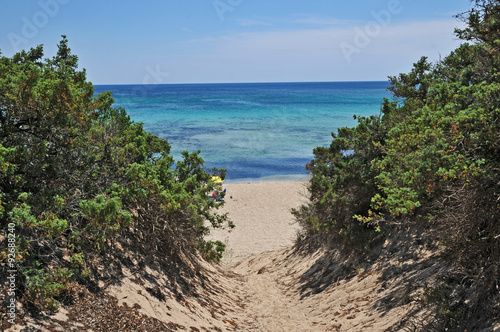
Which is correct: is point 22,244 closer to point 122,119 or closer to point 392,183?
point 122,119

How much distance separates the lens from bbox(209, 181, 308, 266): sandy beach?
20.7 metres

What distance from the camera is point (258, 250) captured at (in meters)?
20.2

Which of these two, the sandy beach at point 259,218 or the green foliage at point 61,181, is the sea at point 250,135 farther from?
the green foliage at point 61,181

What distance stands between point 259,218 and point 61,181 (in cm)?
1996

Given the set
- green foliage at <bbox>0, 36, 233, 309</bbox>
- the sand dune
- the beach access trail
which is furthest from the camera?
the beach access trail

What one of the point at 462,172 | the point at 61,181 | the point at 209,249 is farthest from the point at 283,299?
the point at 462,172

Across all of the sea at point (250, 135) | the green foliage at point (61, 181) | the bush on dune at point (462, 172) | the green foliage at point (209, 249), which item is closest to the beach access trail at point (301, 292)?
the green foliage at point (209, 249)

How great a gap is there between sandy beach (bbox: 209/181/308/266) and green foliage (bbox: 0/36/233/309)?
5.62 metres

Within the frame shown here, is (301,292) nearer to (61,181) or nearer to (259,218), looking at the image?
(61,181)

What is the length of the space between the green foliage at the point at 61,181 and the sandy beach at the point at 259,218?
5.62 meters

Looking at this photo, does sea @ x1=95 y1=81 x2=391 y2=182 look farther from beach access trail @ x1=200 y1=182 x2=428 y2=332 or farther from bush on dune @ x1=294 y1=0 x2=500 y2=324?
bush on dune @ x1=294 y1=0 x2=500 y2=324

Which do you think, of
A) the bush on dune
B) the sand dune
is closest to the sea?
the sand dune

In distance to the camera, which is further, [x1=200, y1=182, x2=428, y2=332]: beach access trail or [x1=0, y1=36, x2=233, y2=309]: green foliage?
[x1=200, y1=182, x2=428, y2=332]: beach access trail

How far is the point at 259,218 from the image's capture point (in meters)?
26.4
